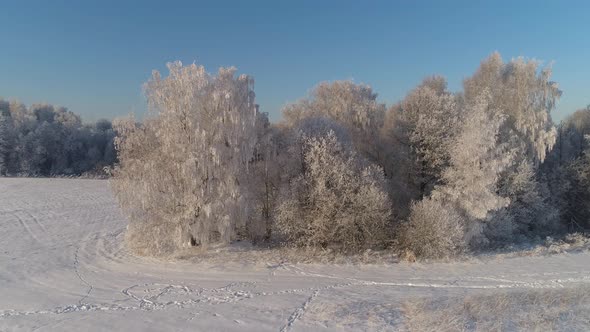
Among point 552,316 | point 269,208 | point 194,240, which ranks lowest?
point 552,316

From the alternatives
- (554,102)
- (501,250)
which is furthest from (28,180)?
(554,102)

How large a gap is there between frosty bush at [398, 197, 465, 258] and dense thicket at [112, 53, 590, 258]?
54 millimetres

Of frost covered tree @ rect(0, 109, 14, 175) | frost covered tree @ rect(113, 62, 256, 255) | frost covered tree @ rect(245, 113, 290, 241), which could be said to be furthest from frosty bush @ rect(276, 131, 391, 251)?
frost covered tree @ rect(0, 109, 14, 175)

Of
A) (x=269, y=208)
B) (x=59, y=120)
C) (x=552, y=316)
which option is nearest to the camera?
(x=552, y=316)

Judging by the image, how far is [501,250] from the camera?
72.7 feet

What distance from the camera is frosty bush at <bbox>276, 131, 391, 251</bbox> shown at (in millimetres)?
19047

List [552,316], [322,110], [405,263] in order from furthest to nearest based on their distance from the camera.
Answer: [322,110] → [405,263] → [552,316]

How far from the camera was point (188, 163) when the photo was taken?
16.7 meters

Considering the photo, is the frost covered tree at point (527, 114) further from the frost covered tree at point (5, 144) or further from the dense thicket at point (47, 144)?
the frost covered tree at point (5, 144)

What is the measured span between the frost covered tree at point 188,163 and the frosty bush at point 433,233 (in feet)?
28.1

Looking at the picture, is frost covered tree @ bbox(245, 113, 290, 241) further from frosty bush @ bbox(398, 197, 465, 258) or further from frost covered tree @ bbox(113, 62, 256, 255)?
frosty bush @ bbox(398, 197, 465, 258)

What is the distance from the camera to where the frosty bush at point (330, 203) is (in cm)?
1905

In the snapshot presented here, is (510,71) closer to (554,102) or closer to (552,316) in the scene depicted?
(554,102)

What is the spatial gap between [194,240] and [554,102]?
2642 cm
